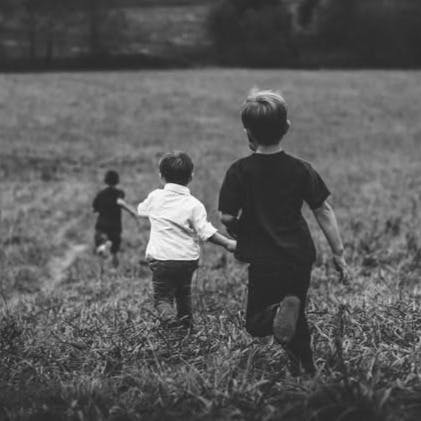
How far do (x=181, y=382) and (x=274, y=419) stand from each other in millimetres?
697

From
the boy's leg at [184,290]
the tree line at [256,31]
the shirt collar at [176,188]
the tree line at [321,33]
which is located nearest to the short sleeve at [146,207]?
the shirt collar at [176,188]

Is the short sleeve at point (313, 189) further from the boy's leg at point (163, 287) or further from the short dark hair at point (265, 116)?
the boy's leg at point (163, 287)

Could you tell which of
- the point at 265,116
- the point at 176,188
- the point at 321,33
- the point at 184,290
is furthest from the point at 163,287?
the point at 321,33

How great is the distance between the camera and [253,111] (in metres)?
3.76

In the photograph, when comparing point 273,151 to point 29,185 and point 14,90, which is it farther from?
point 14,90

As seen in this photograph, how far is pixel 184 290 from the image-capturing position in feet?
17.6

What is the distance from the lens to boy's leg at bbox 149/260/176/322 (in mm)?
5141

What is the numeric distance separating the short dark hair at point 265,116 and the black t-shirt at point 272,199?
14 centimetres

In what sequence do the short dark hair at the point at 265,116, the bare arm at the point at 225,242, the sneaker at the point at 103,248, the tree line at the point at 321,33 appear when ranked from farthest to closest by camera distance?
1. the tree line at the point at 321,33
2. the sneaker at the point at 103,248
3. the bare arm at the point at 225,242
4. the short dark hair at the point at 265,116

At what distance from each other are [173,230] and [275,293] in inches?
55.1

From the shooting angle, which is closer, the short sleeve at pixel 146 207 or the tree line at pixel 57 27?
the short sleeve at pixel 146 207

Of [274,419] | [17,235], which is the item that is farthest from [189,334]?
[17,235]

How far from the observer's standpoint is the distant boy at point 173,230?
5036mm

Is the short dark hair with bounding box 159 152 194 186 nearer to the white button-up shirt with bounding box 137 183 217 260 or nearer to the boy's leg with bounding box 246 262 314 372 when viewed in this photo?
the white button-up shirt with bounding box 137 183 217 260
